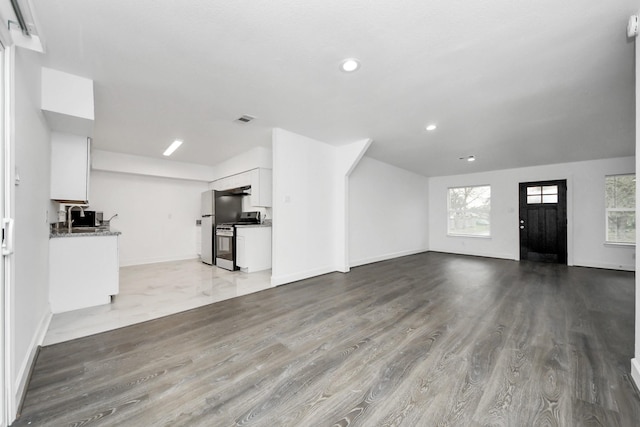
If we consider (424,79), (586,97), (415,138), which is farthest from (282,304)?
(586,97)

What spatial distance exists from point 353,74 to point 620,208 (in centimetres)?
647

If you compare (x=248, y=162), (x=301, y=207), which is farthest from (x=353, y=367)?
(x=248, y=162)

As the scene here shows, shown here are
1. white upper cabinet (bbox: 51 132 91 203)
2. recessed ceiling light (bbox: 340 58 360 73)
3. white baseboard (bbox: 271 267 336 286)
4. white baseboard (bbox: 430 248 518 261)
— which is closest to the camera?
recessed ceiling light (bbox: 340 58 360 73)

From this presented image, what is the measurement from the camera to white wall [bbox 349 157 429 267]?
18.0ft

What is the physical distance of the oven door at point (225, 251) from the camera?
4922 mm

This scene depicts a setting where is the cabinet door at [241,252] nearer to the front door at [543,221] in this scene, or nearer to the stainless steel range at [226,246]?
the stainless steel range at [226,246]

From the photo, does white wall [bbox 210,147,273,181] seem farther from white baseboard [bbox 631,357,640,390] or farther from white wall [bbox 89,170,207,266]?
white baseboard [bbox 631,357,640,390]

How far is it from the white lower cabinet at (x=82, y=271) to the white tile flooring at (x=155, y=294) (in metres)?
0.13

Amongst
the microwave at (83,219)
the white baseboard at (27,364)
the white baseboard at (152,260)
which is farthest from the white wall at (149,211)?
the white baseboard at (27,364)

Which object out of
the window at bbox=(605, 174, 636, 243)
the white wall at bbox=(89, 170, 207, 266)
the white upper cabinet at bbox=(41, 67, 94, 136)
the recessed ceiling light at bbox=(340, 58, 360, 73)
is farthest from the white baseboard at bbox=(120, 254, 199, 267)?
the window at bbox=(605, 174, 636, 243)

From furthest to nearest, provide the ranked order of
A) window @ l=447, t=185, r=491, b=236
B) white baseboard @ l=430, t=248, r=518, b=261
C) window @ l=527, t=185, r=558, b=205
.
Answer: window @ l=447, t=185, r=491, b=236, white baseboard @ l=430, t=248, r=518, b=261, window @ l=527, t=185, r=558, b=205

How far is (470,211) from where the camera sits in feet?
23.3

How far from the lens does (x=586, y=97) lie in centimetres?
289

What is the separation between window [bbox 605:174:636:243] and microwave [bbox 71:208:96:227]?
985cm
